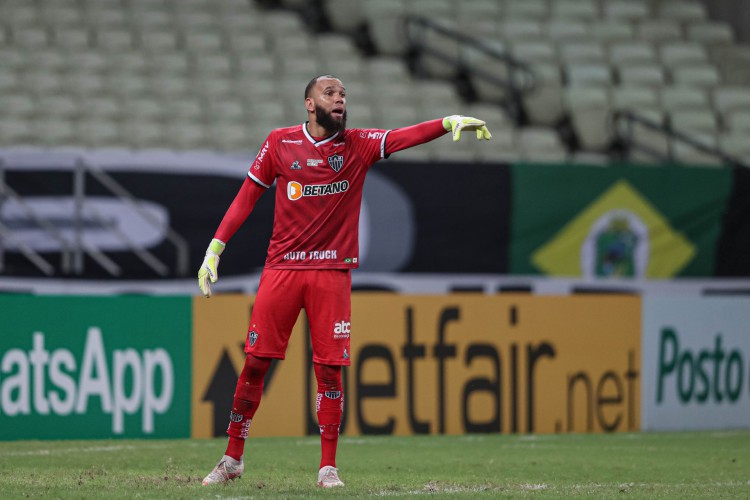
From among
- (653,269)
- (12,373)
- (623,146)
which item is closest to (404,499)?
(12,373)

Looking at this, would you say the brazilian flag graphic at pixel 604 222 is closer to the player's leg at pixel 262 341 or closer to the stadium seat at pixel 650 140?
the stadium seat at pixel 650 140

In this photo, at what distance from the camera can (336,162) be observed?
7.05 m

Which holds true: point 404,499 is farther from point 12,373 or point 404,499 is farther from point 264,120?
point 264,120

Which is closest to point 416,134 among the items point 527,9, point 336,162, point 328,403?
point 336,162

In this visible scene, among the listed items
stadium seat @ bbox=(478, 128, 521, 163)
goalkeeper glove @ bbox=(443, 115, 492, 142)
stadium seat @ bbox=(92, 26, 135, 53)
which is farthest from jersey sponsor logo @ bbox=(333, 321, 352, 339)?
stadium seat @ bbox=(92, 26, 135, 53)

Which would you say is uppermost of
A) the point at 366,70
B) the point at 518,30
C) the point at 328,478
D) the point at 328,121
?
the point at 518,30

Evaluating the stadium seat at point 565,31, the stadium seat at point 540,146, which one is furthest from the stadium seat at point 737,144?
the stadium seat at point 565,31

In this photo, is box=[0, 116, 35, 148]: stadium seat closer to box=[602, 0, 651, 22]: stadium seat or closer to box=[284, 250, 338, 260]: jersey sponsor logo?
box=[284, 250, 338, 260]: jersey sponsor logo

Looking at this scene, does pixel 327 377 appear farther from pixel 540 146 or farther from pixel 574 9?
pixel 574 9

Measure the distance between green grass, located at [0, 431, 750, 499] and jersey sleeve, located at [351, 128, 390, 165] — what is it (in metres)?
1.73

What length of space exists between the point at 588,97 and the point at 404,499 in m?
11.1

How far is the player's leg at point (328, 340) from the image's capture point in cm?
700

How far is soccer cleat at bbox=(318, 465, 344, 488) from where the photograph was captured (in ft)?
22.4

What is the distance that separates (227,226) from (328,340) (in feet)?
2.64
